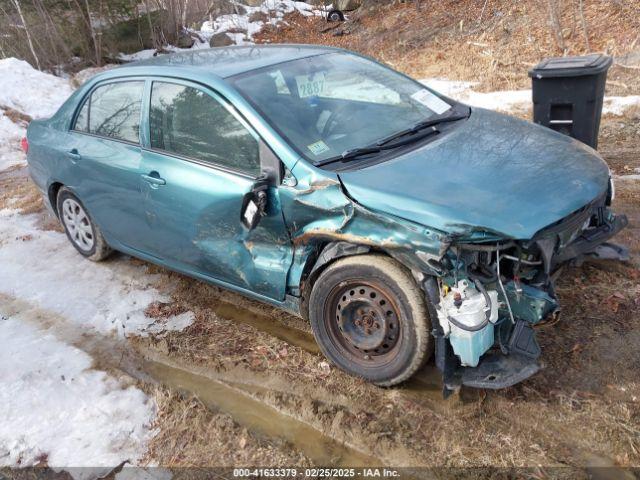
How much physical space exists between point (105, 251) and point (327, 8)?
61.9 feet

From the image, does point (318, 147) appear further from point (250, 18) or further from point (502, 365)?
point (250, 18)

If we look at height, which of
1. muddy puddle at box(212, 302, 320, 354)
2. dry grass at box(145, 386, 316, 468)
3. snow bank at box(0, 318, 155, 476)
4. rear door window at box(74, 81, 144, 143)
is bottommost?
muddy puddle at box(212, 302, 320, 354)

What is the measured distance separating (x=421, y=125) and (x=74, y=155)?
2.83 metres

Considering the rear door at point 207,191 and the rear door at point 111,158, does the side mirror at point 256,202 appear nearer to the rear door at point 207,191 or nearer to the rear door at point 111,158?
the rear door at point 207,191

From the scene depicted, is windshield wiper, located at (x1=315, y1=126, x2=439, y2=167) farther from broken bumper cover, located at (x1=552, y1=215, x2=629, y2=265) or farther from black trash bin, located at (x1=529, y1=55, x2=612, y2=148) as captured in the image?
black trash bin, located at (x1=529, y1=55, x2=612, y2=148)

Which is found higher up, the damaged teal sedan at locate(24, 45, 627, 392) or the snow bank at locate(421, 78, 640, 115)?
the damaged teal sedan at locate(24, 45, 627, 392)

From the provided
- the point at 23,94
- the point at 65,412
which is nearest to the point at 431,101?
the point at 65,412

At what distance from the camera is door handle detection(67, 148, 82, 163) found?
461cm

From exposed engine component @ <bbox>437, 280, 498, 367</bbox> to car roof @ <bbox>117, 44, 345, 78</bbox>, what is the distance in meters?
2.04

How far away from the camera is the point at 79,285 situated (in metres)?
4.87

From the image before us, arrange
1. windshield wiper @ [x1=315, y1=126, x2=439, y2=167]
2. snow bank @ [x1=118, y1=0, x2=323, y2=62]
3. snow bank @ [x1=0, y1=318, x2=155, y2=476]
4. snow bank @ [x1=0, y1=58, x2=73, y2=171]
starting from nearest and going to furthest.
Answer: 1. snow bank @ [x1=0, y1=318, x2=155, y2=476]
2. windshield wiper @ [x1=315, y1=126, x2=439, y2=167]
3. snow bank @ [x1=0, y1=58, x2=73, y2=171]
4. snow bank @ [x1=118, y1=0, x2=323, y2=62]

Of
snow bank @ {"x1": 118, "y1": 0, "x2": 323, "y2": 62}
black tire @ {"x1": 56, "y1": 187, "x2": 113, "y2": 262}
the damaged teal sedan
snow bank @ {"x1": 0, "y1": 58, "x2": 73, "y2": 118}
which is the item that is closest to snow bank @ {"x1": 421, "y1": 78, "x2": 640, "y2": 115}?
the damaged teal sedan

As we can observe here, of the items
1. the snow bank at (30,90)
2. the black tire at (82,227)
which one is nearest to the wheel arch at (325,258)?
the black tire at (82,227)

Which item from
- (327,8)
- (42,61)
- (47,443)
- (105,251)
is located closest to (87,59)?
(42,61)
